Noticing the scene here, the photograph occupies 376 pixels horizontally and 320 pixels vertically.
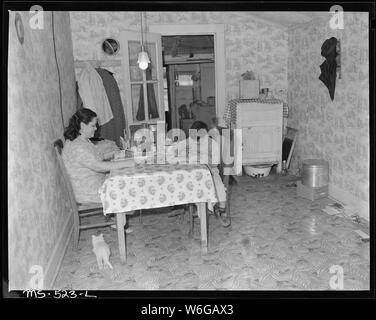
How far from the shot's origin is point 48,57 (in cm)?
346

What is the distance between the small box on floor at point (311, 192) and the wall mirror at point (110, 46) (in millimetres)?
2962

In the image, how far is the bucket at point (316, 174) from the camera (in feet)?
14.4

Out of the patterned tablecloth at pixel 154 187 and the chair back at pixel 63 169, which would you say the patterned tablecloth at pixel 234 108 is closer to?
the patterned tablecloth at pixel 154 187

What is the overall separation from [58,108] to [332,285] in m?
2.74

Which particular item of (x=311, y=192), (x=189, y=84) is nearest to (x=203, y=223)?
(x=311, y=192)

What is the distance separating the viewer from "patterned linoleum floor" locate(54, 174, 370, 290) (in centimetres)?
278

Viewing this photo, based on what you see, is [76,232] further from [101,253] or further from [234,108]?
[234,108]

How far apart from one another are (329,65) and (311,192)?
1.36 m

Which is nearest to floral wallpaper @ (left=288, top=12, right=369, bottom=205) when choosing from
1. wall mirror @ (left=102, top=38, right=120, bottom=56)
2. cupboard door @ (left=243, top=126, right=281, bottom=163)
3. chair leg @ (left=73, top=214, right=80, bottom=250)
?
cupboard door @ (left=243, top=126, right=281, bottom=163)

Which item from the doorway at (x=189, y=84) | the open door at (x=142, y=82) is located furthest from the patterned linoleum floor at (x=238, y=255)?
the doorway at (x=189, y=84)

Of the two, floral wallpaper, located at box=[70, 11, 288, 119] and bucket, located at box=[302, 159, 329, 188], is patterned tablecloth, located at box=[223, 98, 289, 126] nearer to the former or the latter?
floral wallpaper, located at box=[70, 11, 288, 119]
